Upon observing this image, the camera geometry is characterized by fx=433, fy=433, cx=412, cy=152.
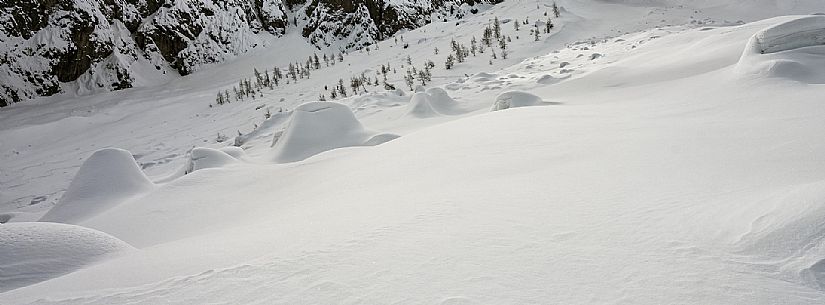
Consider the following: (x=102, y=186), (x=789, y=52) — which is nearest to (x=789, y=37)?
(x=789, y=52)

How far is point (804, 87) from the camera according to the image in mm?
2797

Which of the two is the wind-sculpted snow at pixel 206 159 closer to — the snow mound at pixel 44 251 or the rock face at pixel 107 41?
the snow mound at pixel 44 251

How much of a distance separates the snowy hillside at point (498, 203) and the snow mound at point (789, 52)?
0.02 metres

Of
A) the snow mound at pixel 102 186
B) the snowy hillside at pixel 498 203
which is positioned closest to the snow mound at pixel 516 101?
the snowy hillside at pixel 498 203

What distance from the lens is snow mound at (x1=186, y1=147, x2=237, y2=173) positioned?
3.85 m

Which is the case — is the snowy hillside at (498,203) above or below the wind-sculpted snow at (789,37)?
below

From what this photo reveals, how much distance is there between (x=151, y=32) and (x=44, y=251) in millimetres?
14703

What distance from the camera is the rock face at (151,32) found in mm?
11547

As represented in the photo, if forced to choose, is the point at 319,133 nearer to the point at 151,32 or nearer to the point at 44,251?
the point at 44,251

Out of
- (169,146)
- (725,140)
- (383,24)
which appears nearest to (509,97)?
(725,140)

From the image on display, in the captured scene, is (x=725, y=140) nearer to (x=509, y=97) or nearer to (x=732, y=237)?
(x=732, y=237)

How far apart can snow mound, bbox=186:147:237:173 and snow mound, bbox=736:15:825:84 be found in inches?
174

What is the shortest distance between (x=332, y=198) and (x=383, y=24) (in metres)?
14.9

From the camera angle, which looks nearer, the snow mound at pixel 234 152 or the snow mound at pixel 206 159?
the snow mound at pixel 206 159
